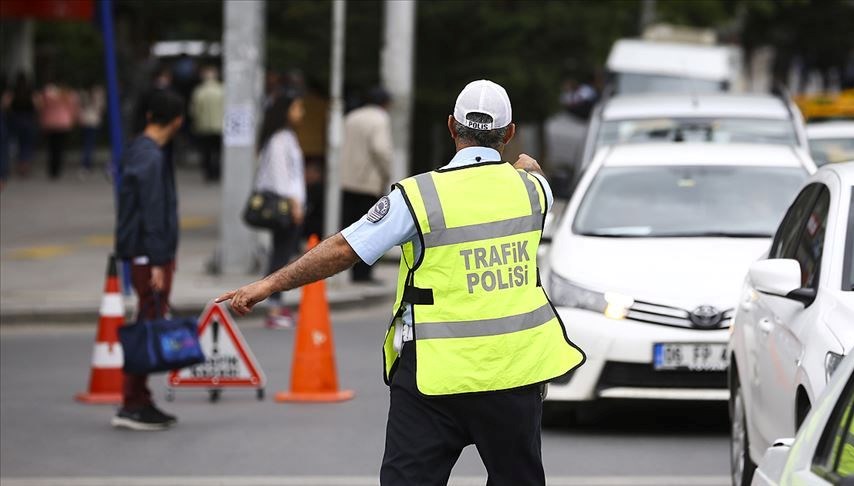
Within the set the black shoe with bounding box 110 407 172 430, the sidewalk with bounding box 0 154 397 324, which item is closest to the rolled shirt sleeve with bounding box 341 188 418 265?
the black shoe with bounding box 110 407 172 430

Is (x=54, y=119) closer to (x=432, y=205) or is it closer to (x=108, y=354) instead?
(x=108, y=354)

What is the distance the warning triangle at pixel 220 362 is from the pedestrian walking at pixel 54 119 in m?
21.4

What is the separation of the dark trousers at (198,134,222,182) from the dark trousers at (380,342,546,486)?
2699 cm

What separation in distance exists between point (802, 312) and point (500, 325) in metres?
1.99

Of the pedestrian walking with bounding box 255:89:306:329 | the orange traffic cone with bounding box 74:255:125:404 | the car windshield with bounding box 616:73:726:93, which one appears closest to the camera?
the orange traffic cone with bounding box 74:255:125:404

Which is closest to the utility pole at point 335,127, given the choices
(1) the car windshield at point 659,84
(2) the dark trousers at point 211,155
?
(1) the car windshield at point 659,84

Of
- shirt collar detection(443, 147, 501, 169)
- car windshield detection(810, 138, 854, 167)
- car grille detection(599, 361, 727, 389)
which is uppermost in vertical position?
shirt collar detection(443, 147, 501, 169)

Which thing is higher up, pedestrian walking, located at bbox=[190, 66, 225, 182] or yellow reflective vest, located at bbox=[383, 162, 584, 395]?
yellow reflective vest, located at bbox=[383, 162, 584, 395]

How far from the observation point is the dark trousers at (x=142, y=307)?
9.99 metres

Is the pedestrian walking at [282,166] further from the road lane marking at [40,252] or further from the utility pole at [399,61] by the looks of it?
the utility pole at [399,61]

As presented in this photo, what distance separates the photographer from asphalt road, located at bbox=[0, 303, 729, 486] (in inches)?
346

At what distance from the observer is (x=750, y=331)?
25.6 ft

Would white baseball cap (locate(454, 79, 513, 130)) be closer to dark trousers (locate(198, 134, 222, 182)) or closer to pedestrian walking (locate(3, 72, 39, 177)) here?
dark trousers (locate(198, 134, 222, 182))

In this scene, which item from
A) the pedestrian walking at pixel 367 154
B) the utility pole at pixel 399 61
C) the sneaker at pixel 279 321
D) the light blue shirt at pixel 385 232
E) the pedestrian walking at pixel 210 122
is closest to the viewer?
the light blue shirt at pixel 385 232
